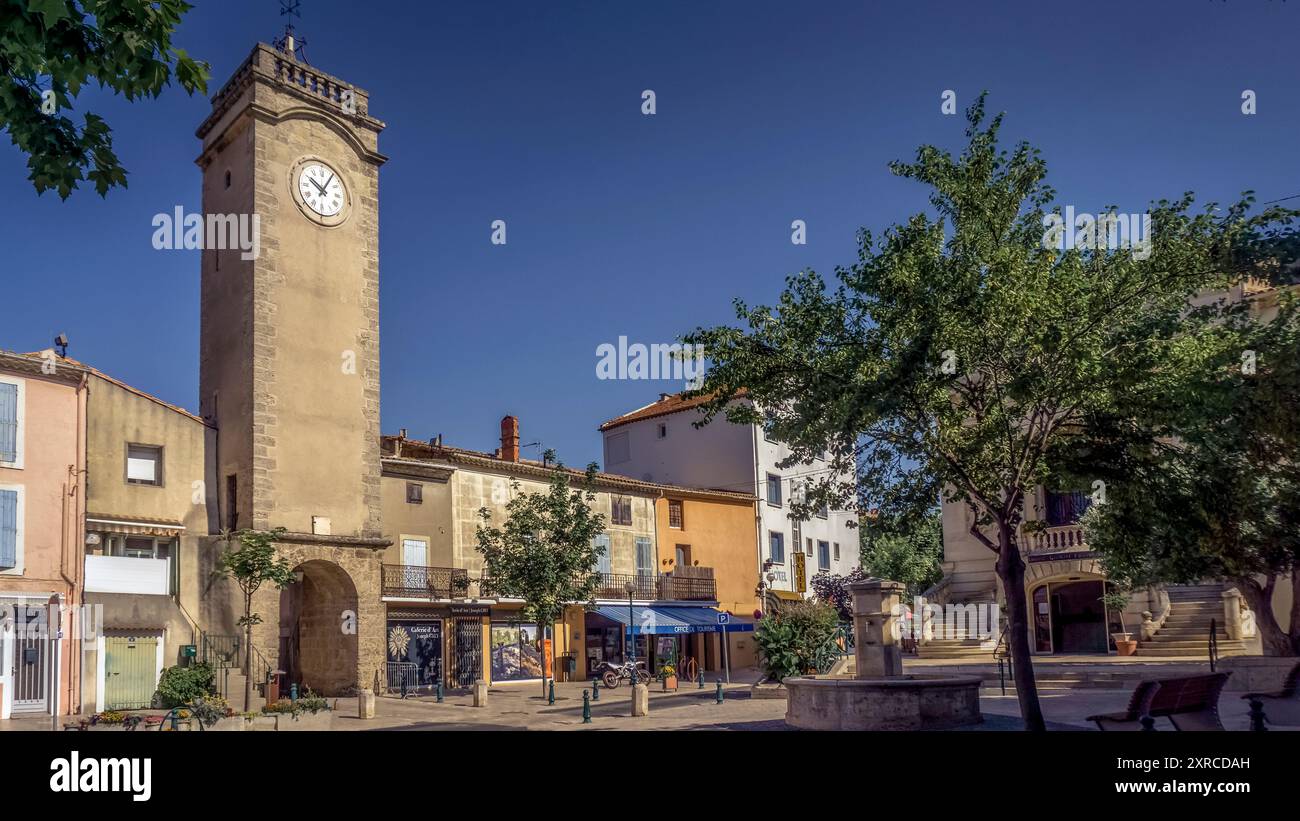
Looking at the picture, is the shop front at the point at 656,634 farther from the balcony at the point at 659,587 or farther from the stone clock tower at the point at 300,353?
the stone clock tower at the point at 300,353

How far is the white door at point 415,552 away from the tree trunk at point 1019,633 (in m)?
25.2

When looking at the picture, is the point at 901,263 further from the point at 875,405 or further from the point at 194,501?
the point at 194,501

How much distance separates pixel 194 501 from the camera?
30.9 metres

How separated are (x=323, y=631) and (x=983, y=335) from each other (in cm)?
2484

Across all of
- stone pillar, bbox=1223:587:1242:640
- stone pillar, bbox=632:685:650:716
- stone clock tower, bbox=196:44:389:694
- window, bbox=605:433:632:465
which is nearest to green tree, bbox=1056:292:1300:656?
stone pillar, bbox=632:685:650:716

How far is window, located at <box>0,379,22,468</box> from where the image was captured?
25.1 meters

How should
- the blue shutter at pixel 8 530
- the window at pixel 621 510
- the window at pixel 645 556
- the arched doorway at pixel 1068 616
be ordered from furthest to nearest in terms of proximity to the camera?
the window at pixel 645 556, the window at pixel 621 510, the arched doorway at pixel 1068 616, the blue shutter at pixel 8 530

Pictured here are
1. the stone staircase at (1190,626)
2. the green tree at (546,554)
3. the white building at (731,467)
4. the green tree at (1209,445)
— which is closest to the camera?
the green tree at (1209,445)

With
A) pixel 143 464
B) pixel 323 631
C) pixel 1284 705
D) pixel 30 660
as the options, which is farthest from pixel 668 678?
pixel 1284 705

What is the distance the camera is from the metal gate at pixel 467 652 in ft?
123

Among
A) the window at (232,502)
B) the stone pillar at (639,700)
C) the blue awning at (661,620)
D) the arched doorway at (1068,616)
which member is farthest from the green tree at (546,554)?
the arched doorway at (1068,616)
